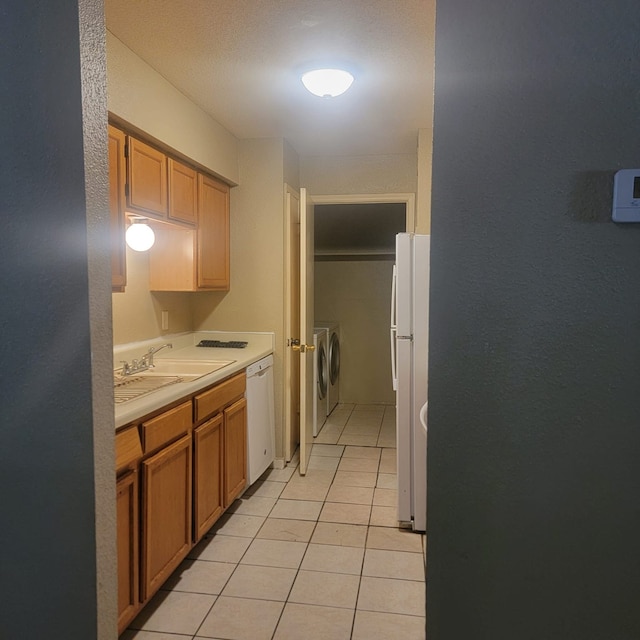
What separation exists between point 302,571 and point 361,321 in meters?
3.54

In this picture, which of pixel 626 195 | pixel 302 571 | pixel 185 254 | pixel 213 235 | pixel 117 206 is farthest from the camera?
pixel 213 235

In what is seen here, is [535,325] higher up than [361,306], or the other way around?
[535,325]

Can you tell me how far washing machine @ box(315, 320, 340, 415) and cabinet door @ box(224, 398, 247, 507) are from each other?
1924 millimetres

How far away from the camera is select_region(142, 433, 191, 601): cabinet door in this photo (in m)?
2.02

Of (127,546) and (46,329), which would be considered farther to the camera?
(127,546)

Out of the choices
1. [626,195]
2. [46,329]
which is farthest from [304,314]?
[626,195]

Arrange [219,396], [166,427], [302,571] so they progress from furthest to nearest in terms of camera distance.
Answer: [219,396] < [302,571] < [166,427]

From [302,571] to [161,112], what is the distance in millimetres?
2354

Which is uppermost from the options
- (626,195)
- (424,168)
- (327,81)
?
(327,81)

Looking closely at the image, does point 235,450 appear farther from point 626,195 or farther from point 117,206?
point 626,195

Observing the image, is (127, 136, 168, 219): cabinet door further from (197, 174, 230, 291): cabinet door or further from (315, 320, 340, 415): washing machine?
(315, 320, 340, 415): washing machine

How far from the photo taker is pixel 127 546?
192 centimetres

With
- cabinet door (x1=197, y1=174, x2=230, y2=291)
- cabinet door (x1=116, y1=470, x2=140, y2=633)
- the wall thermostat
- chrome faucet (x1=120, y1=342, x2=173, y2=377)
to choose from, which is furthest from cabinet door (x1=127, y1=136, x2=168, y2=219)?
the wall thermostat

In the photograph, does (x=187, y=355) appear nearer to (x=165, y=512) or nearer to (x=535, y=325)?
(x=165, y=512)
